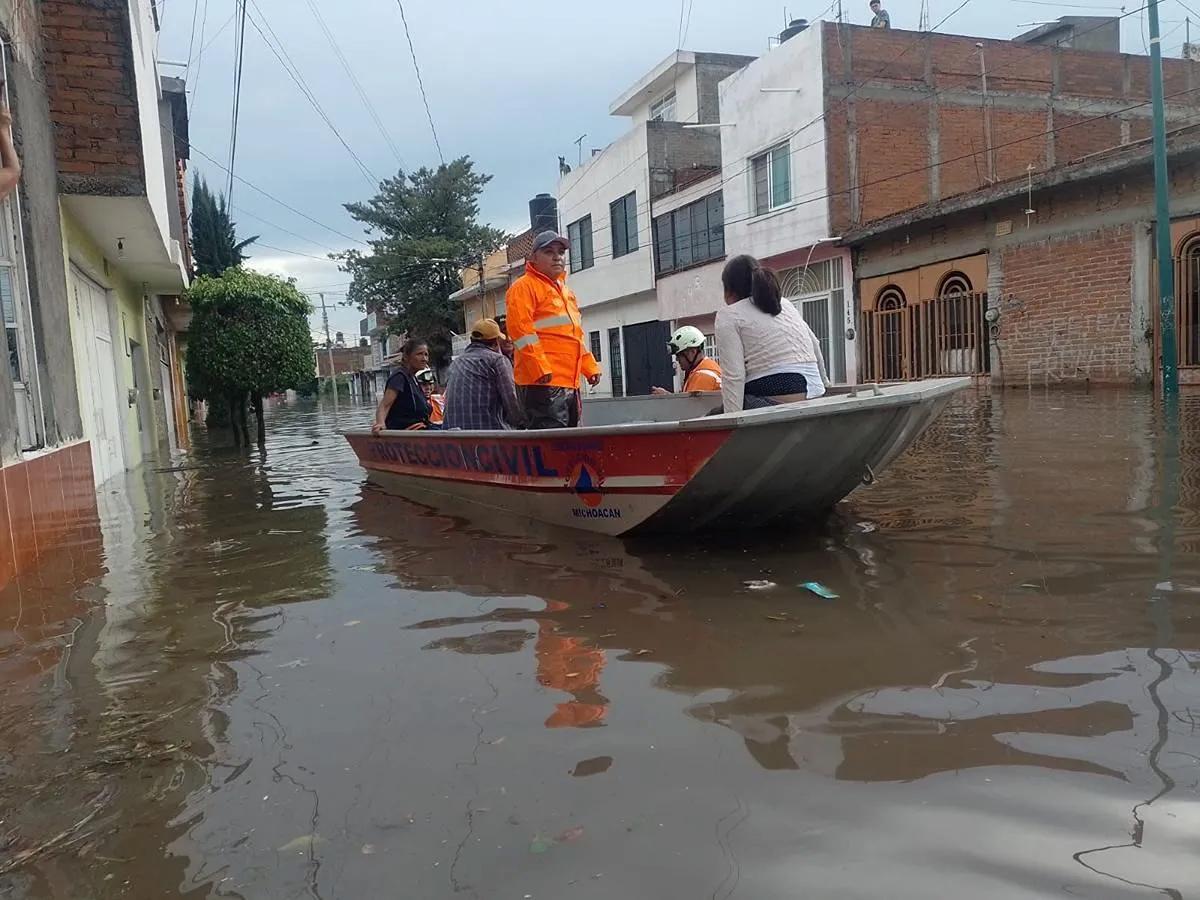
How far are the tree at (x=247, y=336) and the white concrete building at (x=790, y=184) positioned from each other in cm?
1109

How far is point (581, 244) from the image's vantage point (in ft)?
96.3

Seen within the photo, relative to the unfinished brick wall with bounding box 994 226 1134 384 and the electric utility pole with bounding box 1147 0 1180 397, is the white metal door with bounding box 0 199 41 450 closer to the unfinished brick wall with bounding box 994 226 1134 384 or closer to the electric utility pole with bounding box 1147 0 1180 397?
the electric utility pole with bounding box 1147 0 1180 397

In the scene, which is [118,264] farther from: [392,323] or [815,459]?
[392,323]

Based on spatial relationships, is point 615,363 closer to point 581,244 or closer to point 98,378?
point 581,244

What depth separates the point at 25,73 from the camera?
6.21 metres

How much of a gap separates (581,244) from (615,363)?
411cm

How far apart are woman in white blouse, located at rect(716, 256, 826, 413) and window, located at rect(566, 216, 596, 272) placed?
79.6 ft

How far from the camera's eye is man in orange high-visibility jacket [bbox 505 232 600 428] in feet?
17.7

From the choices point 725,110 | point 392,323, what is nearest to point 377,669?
point 725,110

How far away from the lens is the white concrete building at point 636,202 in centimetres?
2433

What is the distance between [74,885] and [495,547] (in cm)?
337

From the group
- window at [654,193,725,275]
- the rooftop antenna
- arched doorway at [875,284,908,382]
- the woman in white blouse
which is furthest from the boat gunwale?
window at [654,193,725,275]

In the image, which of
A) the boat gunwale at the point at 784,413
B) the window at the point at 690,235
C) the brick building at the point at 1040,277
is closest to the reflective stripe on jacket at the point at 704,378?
the boat gunwale at the point at 784,413

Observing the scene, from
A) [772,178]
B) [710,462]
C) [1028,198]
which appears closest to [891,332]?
[1028,198]
